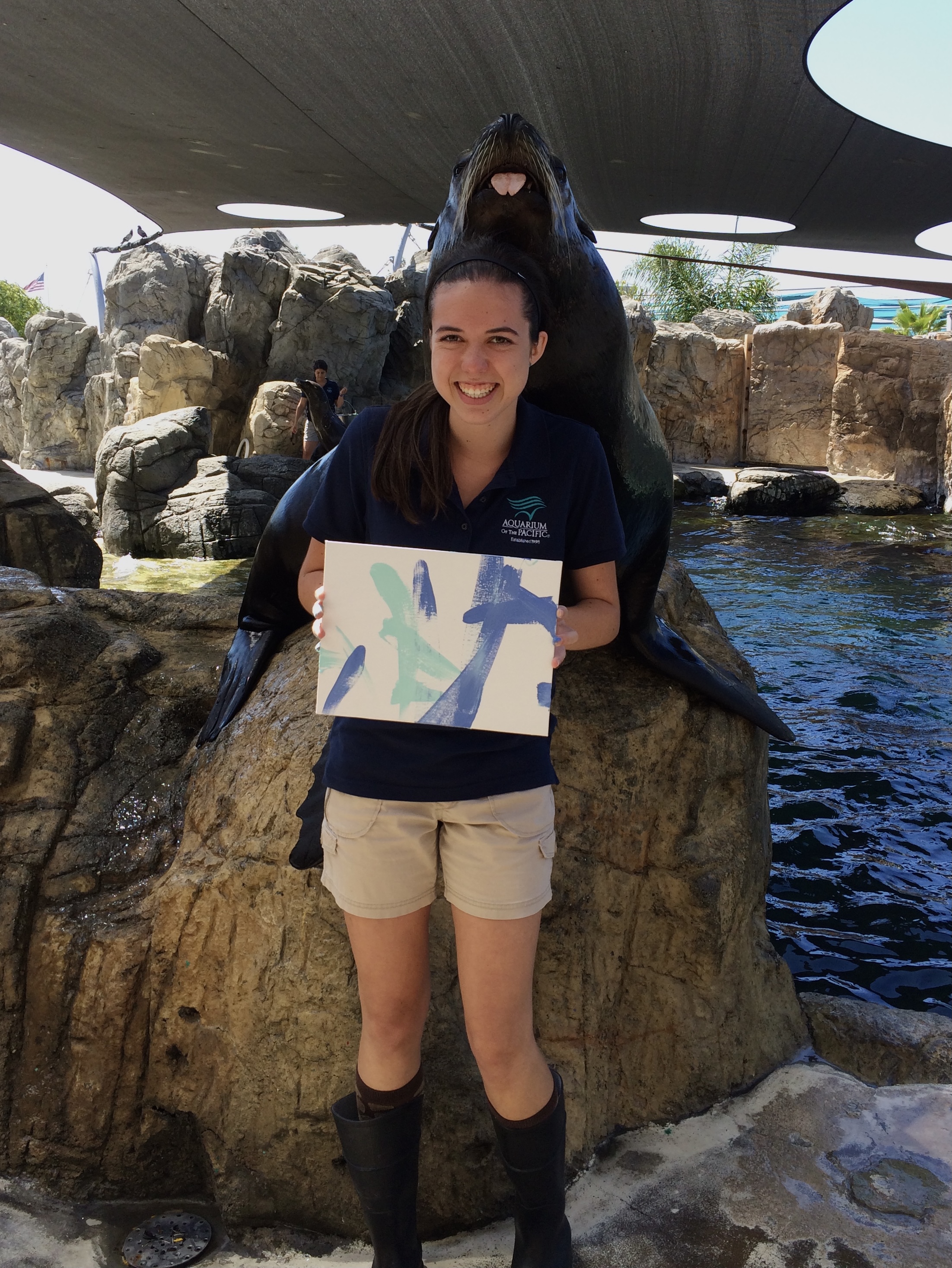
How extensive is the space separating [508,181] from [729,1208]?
1911mm

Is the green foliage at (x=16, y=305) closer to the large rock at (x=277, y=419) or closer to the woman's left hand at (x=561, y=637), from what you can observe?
the large rock at (x=277, y=419)

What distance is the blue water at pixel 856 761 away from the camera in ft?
11.9

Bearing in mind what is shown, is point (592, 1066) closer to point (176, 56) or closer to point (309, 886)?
point (309, 886)

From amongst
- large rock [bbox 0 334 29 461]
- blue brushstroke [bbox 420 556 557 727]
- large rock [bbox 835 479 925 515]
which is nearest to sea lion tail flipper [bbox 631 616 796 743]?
blue brushstroke [bbox 420 556 557 727]

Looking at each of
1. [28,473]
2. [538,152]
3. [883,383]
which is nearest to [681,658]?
[538,152]

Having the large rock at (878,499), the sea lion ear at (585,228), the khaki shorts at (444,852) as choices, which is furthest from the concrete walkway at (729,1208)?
the large rock at (878,499)

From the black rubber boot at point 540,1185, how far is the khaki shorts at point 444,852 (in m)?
0.34

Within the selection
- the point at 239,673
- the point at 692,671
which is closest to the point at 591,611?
the point at 692,671

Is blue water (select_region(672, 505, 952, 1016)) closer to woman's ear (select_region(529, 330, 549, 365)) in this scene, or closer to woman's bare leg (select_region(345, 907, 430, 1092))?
woman's bare leg (select_region(345, 907, 430, 1092))

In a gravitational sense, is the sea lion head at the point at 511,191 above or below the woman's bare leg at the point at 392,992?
above

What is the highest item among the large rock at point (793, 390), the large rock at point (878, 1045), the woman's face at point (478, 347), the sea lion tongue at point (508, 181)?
the large rock at point (793, 390)

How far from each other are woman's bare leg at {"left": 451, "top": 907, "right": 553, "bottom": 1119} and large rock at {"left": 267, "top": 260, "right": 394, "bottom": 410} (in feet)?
51.2

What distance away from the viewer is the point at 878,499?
14.7 metres

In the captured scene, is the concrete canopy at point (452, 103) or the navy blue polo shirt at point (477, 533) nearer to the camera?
the navy blue polo shirt at point (477, 533)
